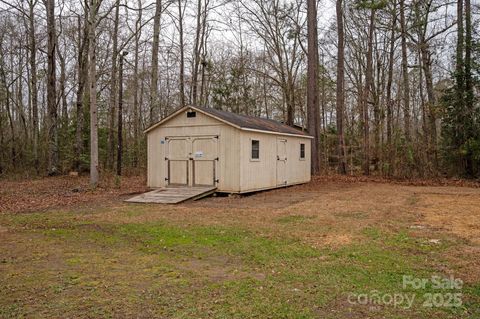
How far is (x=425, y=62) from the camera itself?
19203 millimetres

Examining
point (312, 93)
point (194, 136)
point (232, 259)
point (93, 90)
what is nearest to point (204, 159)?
point (194, 136)

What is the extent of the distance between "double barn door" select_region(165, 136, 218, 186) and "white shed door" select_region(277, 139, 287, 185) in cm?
319

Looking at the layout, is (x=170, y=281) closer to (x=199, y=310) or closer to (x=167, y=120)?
(x=199, y=310)

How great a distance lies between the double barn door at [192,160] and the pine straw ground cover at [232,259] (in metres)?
3.12

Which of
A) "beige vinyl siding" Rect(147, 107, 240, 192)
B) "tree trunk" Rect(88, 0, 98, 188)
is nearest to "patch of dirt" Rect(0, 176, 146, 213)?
"tree trunk" Rect(88, 0, 98, 188)

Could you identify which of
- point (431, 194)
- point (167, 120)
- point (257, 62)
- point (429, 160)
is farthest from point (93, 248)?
point (257, 62)

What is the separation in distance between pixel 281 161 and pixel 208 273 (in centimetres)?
1098

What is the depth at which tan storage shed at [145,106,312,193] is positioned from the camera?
12625 millimetres

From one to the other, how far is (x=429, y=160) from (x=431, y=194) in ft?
19.2

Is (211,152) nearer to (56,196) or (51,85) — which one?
(56,196)

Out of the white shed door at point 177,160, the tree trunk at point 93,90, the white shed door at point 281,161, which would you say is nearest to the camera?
the white shed door at point 177,160

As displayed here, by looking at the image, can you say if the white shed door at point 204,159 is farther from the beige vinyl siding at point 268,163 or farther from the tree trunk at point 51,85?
the tree trunk at point 51,85

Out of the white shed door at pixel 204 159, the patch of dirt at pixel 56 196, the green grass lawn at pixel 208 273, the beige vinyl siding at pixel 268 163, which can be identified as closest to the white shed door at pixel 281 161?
the beige vinyl siding at pixel 268 163

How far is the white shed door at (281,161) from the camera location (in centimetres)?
1506
